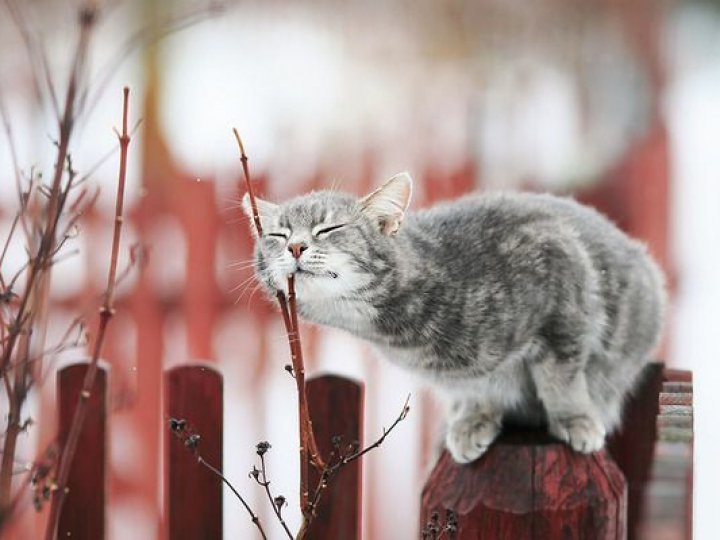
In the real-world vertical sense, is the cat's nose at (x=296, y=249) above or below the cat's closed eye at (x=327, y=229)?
below

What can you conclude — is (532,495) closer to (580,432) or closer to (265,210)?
(580,432)

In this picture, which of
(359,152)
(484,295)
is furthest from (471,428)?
(359,152)

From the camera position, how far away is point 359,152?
139cm

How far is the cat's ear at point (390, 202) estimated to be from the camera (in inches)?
27.2

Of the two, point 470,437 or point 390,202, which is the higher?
point 390,202

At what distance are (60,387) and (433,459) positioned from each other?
1.09 feet

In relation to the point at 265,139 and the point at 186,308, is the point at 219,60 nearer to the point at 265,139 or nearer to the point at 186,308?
the point at 265,139

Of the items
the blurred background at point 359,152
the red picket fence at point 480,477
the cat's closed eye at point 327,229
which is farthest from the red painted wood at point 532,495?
the blurred background at point 359,152

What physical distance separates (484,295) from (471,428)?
0.40ft

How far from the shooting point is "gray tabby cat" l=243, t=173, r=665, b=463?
706 millimetres

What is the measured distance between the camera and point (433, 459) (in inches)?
38.0

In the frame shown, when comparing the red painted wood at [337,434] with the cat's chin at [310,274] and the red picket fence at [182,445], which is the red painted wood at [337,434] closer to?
the red picket fence at [182,445]

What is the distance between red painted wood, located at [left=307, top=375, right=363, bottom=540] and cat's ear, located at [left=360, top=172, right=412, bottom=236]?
0.21m

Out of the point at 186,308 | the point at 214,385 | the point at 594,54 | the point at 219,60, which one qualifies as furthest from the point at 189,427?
the point at 594,54
